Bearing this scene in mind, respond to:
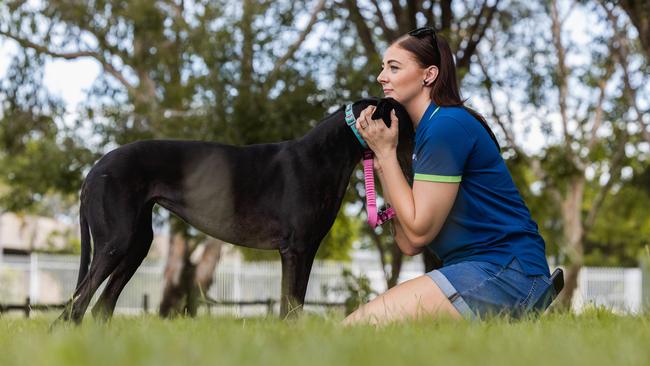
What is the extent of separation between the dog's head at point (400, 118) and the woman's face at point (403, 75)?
0.22ft

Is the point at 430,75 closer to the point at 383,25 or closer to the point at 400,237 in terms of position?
the point at 400,237

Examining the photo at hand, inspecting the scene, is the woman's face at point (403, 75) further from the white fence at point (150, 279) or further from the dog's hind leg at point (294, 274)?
the white fence at point (150, 279)

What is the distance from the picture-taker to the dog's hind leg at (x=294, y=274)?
14.5ft

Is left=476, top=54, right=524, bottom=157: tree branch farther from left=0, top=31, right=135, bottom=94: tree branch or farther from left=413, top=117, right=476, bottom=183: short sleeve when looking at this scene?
left=413, top=117, right=476, bottom=183: short sleeve

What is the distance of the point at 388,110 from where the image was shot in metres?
4.51

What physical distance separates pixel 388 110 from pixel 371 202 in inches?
19.5

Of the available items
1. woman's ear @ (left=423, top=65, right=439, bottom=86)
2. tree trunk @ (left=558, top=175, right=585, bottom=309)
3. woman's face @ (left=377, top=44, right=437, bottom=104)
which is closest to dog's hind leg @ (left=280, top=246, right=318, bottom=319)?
woman's face @ (left=377, top=44, right=437, bottom=104)

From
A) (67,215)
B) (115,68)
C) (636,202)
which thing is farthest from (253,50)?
(67,215)

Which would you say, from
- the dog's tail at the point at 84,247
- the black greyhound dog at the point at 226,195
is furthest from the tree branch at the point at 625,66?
the dog's tail at the point at 84,247

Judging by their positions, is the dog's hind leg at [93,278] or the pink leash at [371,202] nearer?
the dog's hind leg at [93,278]

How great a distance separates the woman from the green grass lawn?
415 millimetres

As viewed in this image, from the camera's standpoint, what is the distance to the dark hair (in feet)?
14.8

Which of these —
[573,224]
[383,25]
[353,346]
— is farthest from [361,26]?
[353,346]

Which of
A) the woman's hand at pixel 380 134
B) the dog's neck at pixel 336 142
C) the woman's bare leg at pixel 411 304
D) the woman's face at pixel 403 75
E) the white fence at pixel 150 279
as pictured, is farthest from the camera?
the white fence at pixel 150 279
